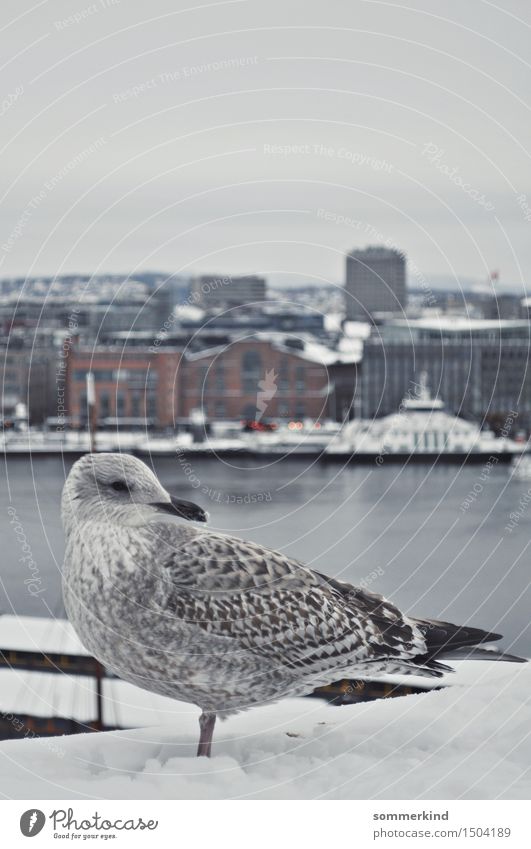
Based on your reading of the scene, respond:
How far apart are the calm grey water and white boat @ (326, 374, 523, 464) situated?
0.99 ft

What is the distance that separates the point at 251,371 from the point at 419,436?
327 cm

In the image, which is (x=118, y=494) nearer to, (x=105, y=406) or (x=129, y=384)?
(x=129, y=384)

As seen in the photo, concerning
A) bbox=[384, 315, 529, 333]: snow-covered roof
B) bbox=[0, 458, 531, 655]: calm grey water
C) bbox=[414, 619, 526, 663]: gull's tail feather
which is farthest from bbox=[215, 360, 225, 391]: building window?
bbox=[414, 619, 526, 663]: gull's tail feather

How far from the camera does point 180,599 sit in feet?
6.44

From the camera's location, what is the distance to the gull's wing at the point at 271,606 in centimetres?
197

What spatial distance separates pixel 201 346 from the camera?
16.6m

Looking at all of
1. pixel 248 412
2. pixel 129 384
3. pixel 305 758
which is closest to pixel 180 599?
pixel 305 758

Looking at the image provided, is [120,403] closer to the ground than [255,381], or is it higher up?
closer to the ground

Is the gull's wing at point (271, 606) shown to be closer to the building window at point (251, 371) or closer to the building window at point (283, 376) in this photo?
the building window at point (283, 376)

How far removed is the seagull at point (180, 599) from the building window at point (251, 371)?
14289mm

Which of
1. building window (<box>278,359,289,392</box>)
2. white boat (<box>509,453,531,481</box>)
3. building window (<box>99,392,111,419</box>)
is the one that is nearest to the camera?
building window (<box>99,392,111,419</box>)

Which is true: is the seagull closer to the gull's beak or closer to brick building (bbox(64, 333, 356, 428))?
the gull's beak

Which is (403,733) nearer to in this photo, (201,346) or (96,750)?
(96,750)

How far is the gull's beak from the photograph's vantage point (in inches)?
76.9
